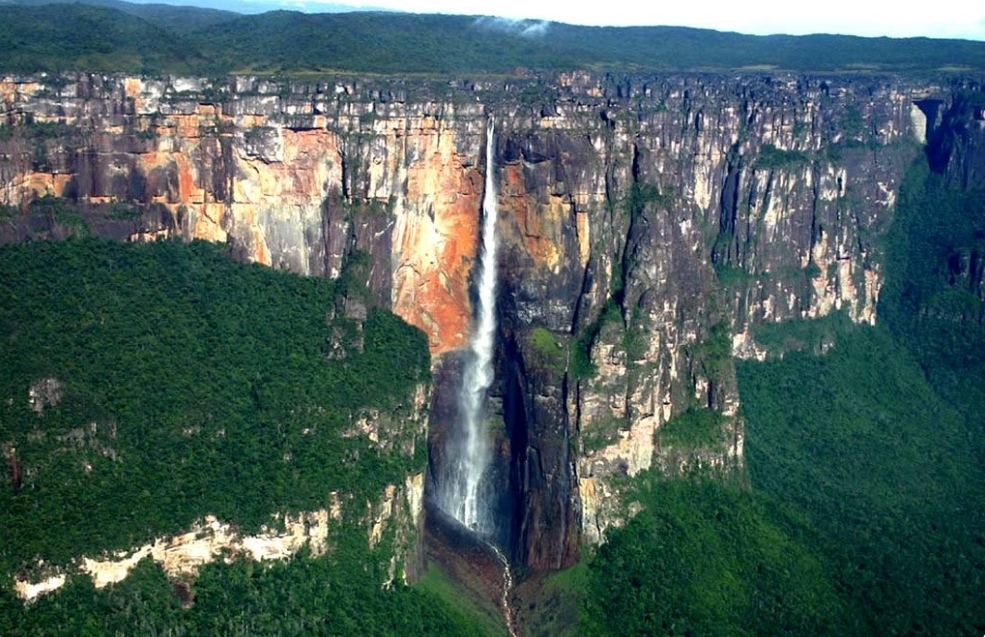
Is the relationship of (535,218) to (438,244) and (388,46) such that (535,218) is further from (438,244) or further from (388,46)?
(388,46)

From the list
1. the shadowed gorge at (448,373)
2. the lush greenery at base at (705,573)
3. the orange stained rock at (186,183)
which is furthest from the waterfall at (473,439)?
the orange stained rock at (186,183)

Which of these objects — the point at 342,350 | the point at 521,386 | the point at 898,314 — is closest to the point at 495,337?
the point at 521,386

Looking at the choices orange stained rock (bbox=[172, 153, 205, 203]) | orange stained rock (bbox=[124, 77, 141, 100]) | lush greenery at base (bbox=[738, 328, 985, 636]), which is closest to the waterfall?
lush greenery at base (bbox=[738, 328, 985, 636])

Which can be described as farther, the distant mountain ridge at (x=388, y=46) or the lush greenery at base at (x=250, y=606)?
the distant mountain ridge at (x=388, y=46)

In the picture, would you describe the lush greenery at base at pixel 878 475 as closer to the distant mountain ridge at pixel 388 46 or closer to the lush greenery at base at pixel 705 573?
the lush greenery at base at pixel 705 573

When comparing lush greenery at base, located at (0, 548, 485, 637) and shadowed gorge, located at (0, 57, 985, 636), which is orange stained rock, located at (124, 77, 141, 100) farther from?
lush greenery at base, located at (0, 548, 485, 637)

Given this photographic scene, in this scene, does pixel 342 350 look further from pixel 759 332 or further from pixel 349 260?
pixel 759 332

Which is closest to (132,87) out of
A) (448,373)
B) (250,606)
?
(448,373)

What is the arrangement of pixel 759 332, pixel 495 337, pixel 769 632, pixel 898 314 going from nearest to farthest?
pixel 769 632 → pixel 495 337 → pixel 759 332 → pixel 898 314
